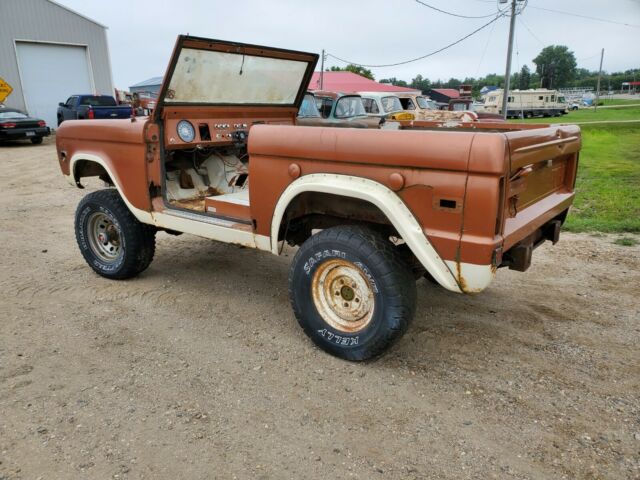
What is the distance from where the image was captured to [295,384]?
3127 mm

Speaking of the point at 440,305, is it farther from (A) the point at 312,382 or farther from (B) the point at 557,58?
(B) the point at 557,58

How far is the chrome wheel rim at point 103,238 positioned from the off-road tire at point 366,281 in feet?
7.59

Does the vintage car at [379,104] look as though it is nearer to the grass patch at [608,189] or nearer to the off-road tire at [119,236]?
the grass patch at [608,189]

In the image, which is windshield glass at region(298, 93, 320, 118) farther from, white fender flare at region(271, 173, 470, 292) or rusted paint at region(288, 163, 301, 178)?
white fender flare at region(271, 173, 470, 292)

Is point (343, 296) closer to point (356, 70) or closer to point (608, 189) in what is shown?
point (608, 189)

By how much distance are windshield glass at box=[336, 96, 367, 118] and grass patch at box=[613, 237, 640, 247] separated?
7292mm

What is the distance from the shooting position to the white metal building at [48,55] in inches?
851

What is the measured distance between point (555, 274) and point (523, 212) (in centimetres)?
203

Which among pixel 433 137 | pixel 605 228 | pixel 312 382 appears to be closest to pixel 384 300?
pixel 312 382

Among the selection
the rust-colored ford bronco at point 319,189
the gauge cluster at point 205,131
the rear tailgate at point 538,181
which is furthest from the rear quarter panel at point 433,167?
the gauge cluster at point 205,131

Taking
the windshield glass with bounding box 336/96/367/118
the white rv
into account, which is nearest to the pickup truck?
the windshield glass with bounding box 336/96/367/118

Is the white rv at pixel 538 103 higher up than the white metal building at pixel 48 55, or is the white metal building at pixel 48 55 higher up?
the white metal building at pixel 48 55

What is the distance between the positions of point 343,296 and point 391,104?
12.9 meters

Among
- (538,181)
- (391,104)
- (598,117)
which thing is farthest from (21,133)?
(598,117)
